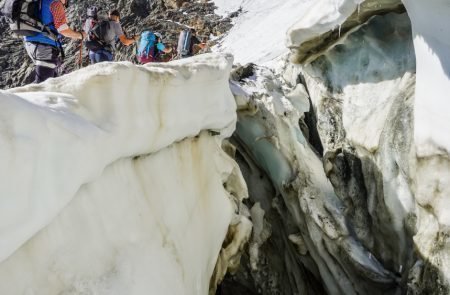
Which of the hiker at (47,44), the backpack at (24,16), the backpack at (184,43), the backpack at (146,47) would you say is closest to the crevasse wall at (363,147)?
the hiker at (47,44)

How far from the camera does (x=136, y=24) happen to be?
17.6 metres

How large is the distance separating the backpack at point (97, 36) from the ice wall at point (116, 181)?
8.78ft

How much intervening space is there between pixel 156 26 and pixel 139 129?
1483cm

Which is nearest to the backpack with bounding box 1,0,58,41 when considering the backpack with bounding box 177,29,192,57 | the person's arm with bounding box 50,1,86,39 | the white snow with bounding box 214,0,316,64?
the person's arm with bounding box 50,1,86,39

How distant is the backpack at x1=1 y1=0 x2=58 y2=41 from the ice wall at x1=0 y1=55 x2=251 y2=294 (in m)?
1.66

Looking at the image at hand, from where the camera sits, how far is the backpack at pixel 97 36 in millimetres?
5688

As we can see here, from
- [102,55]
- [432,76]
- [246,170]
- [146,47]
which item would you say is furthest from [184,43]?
[432,76]

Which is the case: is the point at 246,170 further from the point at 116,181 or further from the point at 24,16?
the point at 116,181

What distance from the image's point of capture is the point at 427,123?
3.18m

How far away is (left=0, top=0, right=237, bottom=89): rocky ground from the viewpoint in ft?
51.8

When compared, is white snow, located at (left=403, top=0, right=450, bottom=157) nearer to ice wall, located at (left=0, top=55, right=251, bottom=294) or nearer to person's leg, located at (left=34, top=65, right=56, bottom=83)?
ice wall, located at (left=0, top=55, right=251, bottom=294)

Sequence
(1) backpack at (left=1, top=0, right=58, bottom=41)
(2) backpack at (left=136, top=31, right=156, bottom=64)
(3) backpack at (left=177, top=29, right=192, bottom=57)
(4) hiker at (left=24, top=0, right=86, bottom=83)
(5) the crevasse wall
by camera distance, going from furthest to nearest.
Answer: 1. (3) backpack at (left=177, top=29, right=192, bottom=57)
2. (2) backpack at (left=136, top=31, right=156, bottom=64)
3. (4) hiker at (left=24, top=0, right=86, bottom=83)
4. (1) backpack at (left=1, top=0, right=58, bottom=41)
5. (5) the crevasse wall

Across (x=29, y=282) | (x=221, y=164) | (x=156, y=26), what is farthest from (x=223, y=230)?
(x=156, y=26)

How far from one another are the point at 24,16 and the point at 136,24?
1382 cm
